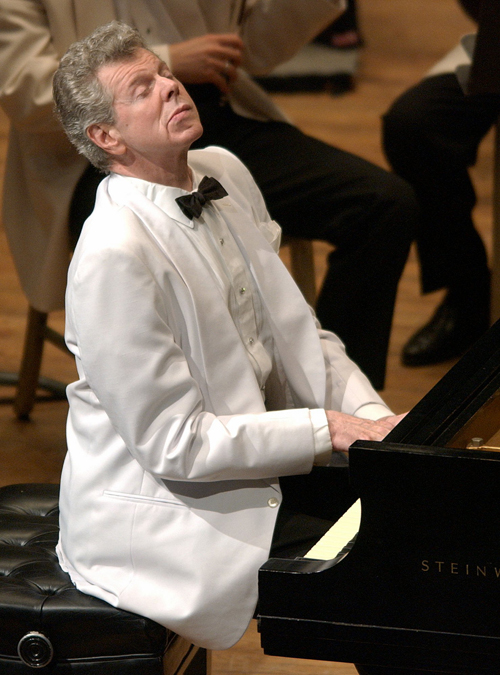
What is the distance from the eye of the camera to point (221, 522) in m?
1.64

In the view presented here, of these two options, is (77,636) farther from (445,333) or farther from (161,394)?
(445,333)

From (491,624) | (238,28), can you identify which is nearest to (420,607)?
(491,624)

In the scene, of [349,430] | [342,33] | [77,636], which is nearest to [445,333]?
[349,430]

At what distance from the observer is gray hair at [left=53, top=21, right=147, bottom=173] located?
5.57ft

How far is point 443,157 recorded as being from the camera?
11.3ft

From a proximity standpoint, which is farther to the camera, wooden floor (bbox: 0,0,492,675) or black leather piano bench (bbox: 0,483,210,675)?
wooden floor (bbox: 0,0,492,675)

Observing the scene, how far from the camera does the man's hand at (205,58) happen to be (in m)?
2.64

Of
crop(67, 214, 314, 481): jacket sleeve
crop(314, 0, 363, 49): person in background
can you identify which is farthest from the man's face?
crop(314, 0, 363, 49): person in background

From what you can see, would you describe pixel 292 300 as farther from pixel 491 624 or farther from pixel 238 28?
pixel 238 28

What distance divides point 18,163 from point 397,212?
3.34 feet

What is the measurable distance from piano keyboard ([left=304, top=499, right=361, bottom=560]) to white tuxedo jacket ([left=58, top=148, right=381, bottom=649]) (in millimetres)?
120

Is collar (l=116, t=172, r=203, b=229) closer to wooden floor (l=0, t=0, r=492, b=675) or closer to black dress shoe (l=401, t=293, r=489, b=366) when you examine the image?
wooden floor (l=0, t=0, r=492, b=675)

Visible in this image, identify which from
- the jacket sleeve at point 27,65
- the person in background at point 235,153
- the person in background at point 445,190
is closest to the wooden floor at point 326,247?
the person in background at point 445,190

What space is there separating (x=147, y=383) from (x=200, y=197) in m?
0.38
